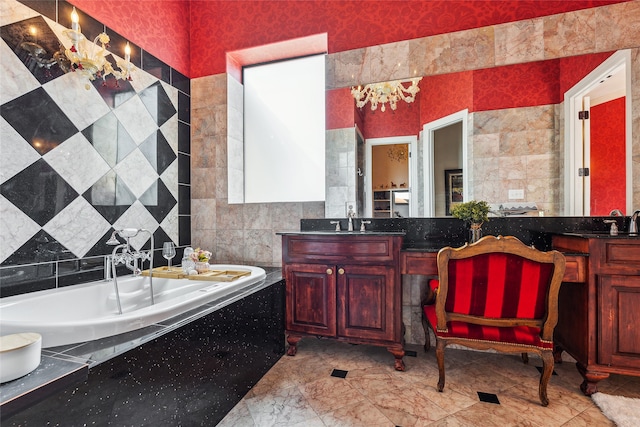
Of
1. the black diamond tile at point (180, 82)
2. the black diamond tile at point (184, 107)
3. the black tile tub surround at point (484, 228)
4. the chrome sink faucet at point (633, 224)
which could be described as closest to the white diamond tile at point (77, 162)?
the black diamond tile at point (184, 107)

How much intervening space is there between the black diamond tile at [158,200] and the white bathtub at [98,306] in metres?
0.62

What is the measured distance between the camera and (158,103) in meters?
2.60

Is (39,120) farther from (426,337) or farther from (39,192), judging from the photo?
(426,337)

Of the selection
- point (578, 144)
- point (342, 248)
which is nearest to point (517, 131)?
point (578, 144)

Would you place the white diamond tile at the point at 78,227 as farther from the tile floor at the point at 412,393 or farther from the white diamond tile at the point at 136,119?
the tile floor at the point at 412,393

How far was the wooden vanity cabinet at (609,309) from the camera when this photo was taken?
163cm

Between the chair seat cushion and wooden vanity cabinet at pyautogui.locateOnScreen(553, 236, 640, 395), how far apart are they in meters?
0.37

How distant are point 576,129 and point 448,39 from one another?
3.63 ft

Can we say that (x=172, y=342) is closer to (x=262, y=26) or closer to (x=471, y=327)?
(x=471, y=327)

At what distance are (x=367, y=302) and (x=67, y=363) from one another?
152cm

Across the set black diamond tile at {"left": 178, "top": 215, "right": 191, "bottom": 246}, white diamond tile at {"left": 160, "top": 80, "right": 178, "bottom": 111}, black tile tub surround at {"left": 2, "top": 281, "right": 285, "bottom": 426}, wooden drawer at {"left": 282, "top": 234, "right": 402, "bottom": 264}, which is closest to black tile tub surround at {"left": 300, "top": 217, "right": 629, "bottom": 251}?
wooden drawer at {"left": 282, "top": 234, "right": 402, "bottom": 264}

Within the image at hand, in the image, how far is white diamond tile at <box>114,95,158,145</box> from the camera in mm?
2262

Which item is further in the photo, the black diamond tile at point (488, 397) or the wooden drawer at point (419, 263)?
the wooden drawer at point (419, 263)

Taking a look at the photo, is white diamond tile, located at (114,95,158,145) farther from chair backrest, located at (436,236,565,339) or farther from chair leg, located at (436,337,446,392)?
chair leg, located at (436,337,446,392)
